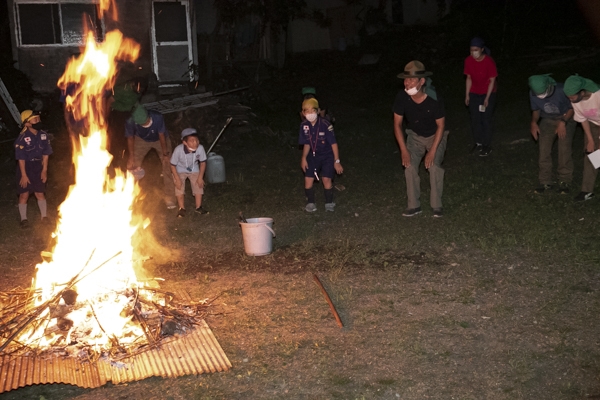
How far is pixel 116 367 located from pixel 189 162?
5539 millimetres

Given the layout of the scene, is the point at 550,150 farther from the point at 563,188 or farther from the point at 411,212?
the point at 411,212

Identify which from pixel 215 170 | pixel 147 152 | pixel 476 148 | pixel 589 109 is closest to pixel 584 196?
pixel 589 109

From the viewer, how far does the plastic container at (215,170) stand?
13242mm

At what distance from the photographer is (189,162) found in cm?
1081

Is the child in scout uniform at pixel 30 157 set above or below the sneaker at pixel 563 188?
above

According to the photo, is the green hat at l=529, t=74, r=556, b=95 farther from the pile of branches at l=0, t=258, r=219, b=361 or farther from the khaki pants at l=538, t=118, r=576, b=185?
the pile of branches at l=0, t=258, r=219, b=361

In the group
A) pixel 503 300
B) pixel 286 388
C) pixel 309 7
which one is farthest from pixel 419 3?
pixel 286 388

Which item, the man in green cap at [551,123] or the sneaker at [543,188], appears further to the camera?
the sneaker at [543,188]

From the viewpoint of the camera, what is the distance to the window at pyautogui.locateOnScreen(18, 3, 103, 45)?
18.9 m

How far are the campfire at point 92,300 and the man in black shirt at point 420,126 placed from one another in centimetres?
390

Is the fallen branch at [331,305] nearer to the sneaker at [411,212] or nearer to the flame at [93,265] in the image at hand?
the flame at [93,265]

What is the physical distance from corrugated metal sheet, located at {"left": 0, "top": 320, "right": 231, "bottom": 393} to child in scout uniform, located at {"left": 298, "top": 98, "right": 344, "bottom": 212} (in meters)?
4.95

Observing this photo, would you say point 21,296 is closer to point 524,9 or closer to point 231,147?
point 231,147

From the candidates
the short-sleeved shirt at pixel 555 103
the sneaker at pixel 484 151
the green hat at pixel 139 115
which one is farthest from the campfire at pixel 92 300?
the sneaker at pixel 484 151
